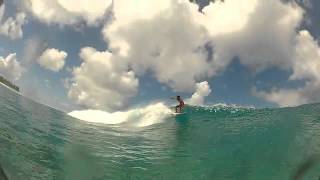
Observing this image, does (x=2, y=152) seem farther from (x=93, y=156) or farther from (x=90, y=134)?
(x=90, y=134)

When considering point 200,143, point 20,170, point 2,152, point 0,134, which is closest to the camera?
point 20,170

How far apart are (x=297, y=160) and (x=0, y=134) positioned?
1764cm

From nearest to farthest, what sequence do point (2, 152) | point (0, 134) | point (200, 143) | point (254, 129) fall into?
point (2, 152)
point (0, 134)
point (200, 143)
point (254, 129)

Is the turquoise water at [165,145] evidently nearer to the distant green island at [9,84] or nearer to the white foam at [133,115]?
the white foam at [133,115]

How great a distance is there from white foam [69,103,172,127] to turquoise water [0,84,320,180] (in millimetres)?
661

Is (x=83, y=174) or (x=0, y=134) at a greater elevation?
(x=0, y=134)

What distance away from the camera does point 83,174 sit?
80.2 ft

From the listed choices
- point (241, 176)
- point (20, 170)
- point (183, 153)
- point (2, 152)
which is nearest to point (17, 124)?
point (2, 152)

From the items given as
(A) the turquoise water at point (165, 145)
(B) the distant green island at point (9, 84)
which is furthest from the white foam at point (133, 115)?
(B) the distant green island at point (9, 84)

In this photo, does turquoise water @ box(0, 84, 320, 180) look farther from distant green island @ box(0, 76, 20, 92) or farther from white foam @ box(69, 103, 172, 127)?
distant green island @ box(0, 76, 20, 92)

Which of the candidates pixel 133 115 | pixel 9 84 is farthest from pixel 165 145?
pixel 9 84

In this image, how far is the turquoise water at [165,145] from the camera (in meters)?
24.5

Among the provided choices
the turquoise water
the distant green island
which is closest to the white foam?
the turquoise water

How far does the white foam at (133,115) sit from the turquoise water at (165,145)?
0.66m
